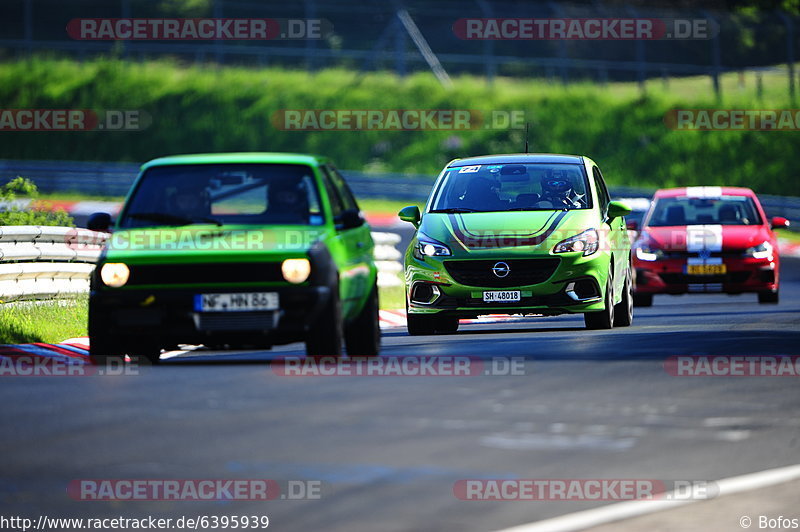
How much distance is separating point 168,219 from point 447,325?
5.02m

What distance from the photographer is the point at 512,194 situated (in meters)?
17.8

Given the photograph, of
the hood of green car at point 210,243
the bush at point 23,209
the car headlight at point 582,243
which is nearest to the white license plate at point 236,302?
the hood of green car at point 210,243

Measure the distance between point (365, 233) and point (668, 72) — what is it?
1357 inches

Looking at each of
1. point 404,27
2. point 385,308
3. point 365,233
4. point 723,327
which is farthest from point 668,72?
point 365,233

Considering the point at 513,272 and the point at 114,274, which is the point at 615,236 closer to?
the point at 513,272

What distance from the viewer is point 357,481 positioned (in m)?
9.08

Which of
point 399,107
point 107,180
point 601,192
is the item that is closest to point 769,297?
point 601,192

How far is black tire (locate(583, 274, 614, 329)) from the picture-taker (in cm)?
1727

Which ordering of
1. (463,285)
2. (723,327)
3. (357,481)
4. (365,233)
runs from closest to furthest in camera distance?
(357,481) → (365,233) → (463,285) → (723,327)

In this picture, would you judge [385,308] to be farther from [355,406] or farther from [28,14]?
[28,14]

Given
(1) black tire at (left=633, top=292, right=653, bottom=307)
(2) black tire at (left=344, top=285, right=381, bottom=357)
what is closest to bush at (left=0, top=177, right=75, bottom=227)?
(2) black tire at (left=344, top=285, right=381, bottom=357)

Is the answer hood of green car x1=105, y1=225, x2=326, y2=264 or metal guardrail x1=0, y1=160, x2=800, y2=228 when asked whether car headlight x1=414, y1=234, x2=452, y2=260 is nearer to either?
hood of green car x1=105, y1=225, x2=326, y2=264

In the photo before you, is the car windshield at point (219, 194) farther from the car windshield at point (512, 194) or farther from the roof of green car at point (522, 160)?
the roof of green car at point (522, 160)

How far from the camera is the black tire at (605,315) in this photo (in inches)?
680
